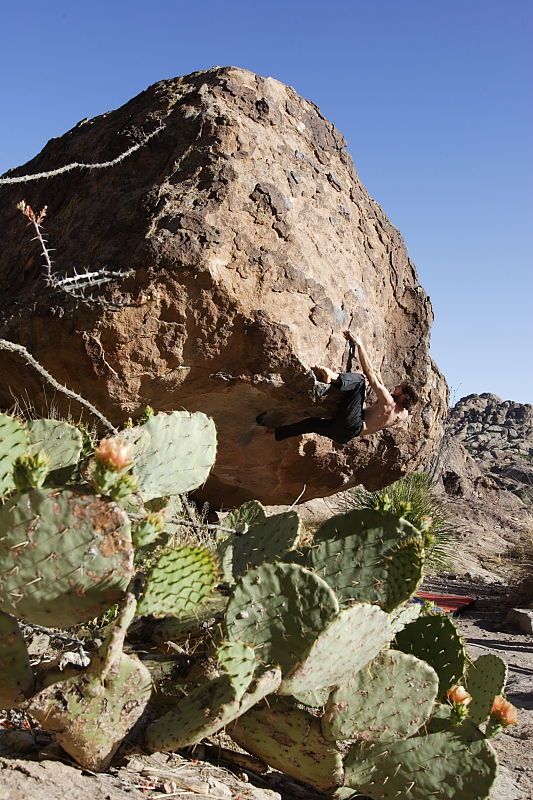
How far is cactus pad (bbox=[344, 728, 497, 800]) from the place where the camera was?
9.91 ft

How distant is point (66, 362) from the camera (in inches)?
213

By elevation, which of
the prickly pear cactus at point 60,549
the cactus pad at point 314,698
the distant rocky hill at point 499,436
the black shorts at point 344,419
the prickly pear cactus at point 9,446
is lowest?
the cactus pad at point 314,698

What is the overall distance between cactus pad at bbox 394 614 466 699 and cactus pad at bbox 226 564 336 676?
1071 mm

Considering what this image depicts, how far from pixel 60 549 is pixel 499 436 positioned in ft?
93.8

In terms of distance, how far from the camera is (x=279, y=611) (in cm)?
281

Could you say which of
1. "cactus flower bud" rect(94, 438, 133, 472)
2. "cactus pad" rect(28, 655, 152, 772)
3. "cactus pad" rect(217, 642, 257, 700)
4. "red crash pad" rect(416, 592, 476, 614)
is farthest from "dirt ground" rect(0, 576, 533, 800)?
"red crash pad" rect(416, 592, 476, 614)

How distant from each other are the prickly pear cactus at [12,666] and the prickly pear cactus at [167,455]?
2.68 feet

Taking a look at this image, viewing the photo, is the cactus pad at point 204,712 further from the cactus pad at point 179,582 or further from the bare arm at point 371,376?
the bare arm at point 371,376

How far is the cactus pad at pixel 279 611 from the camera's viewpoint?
2.79m

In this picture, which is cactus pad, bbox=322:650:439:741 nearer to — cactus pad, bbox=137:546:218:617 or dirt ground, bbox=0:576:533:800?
dirt ground, bbox=0:576:533:800

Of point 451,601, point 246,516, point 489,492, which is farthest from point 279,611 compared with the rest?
point 489,492

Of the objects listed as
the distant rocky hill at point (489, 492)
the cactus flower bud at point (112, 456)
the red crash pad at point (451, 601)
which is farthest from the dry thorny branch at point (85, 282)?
the distant rocky hill at point (489, 492)

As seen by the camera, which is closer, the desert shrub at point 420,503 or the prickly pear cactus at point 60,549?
the prickly pear cactus at point 60,549

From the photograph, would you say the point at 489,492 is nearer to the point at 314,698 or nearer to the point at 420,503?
the point at 420,503
